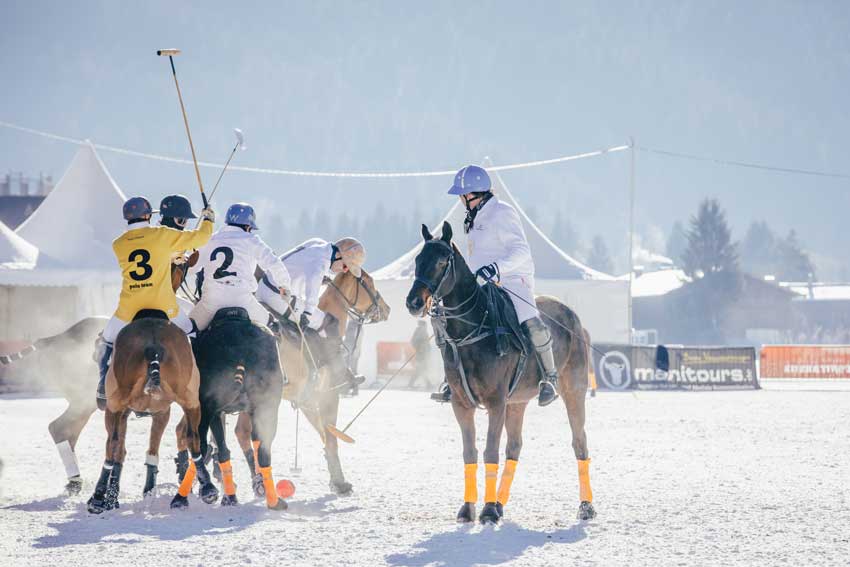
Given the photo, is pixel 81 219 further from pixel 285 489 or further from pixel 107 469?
pixel 107 469

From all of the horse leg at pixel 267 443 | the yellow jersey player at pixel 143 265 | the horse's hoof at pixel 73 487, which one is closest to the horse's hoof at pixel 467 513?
the horse leg at pixel 267 443

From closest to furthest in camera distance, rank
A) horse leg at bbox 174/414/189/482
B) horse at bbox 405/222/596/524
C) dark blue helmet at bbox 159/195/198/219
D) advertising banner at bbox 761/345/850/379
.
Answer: horse at bbox 405/222/596/524 < dark blue helmet at bbox 159/195/198/219 < horse leg at bbox 174/414/189/482 < advertising banner at bbox 761/345/850/379

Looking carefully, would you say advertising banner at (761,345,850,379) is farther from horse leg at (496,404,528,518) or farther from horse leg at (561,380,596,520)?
horse leg at (496,404,528,518)

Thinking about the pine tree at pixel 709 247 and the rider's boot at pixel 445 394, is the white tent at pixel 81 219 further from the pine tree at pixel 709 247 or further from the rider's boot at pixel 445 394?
the pine tree at pixel 709 247

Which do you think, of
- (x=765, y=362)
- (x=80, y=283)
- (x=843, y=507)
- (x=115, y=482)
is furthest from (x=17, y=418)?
(x=765, y=362)

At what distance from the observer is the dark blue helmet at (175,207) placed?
10672 mm

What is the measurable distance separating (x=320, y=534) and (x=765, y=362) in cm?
3210

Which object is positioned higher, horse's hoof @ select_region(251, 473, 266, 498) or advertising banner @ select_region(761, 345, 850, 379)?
advertising banner @ select_region(761, 345, 850, 379)

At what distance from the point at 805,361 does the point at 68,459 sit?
31901 millimetres

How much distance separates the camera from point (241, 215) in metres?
10.9

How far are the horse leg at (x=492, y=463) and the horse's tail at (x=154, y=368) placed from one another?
9.46ft

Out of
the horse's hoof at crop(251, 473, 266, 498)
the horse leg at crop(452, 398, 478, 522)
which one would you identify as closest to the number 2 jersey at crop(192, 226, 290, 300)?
the horse's hoof at crop(251, 473, 266, 498)

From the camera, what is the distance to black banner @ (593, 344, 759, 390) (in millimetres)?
33094

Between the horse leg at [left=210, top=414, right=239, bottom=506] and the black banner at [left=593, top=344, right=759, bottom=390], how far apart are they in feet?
76.4
